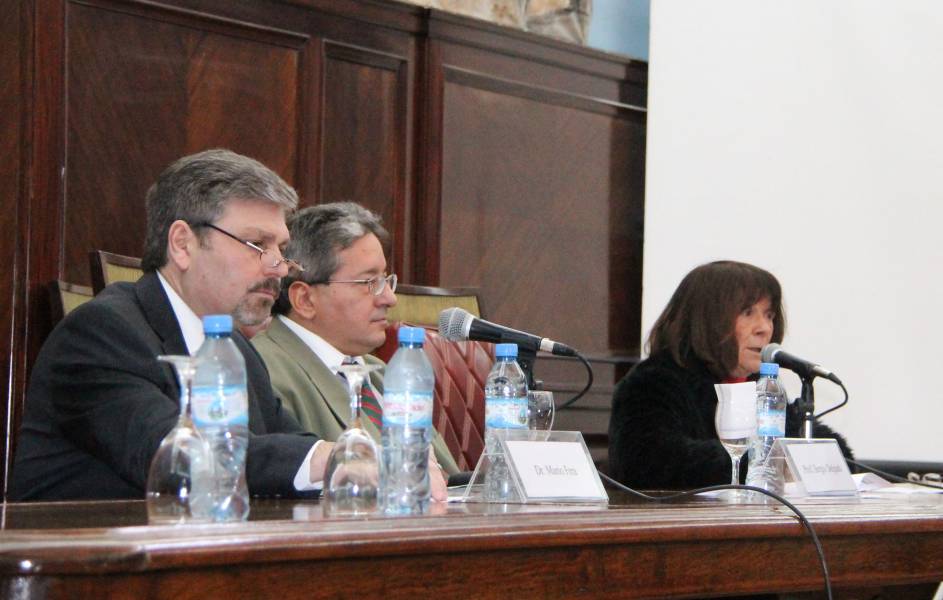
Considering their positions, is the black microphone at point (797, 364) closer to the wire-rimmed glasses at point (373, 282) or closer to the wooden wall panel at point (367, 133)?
the wire-rimmed glasses at point (373, 282)

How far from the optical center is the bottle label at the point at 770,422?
2.55 meters

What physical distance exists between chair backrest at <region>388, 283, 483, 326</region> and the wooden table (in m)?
1.47

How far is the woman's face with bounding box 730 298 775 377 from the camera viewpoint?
3.37 metres

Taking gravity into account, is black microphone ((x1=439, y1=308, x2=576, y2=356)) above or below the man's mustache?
below

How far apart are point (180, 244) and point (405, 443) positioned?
876 millimetres

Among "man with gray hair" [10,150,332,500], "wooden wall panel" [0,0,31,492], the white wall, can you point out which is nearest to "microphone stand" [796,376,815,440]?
"man with gray hair" [10,150,332,500]

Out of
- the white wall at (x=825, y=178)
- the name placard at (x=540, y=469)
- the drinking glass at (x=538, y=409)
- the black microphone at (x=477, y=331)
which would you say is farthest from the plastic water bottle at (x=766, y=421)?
the white wall at (x=825, y=178)

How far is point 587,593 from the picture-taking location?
1.49 metres

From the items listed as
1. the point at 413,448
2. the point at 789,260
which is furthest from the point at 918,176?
the point at 413,448

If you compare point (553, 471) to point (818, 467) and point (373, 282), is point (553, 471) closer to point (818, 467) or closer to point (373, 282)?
point (818, 467)

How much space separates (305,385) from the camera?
276 cm

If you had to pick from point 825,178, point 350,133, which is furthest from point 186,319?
point 825,178

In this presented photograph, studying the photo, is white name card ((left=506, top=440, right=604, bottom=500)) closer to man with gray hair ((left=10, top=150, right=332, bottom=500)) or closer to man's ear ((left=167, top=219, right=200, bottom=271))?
man with gray hair ((left=10, top=150, right=332, bottom=500))

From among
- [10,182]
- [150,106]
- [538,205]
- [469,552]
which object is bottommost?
[469,552]
